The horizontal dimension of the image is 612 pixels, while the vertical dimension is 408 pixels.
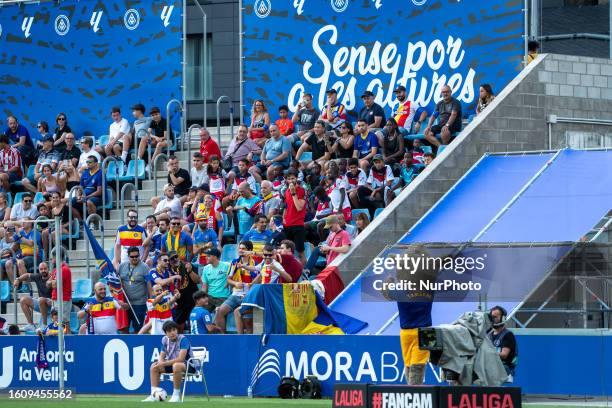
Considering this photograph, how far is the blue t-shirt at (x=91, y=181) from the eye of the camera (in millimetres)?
28031

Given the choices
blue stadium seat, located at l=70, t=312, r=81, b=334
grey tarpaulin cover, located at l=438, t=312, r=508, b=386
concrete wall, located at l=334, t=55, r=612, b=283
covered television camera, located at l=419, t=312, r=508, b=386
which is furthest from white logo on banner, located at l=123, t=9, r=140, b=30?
grey tarpaulin cover, located at l=438, t=312, r=508, b=386

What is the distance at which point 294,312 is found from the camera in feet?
72.9

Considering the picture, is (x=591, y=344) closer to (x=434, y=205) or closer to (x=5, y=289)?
(x=434, y=205)

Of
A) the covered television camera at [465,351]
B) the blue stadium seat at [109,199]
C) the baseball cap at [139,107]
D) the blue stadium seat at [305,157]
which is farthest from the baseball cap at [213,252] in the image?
the covered television camera at [465,351]

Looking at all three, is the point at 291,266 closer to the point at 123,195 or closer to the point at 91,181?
the point at 123,195

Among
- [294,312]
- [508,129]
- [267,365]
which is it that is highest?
[508,129]

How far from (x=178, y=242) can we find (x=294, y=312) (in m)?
3.34

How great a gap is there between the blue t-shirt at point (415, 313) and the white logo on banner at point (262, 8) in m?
14.0

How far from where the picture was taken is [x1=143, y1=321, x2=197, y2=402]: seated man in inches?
817

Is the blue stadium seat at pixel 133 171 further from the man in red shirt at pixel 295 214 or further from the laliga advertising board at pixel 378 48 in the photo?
the man in red shirt at pixel 295 214

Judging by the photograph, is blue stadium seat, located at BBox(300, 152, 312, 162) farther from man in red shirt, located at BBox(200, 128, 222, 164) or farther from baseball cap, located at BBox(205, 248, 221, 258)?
baseball cap, located at BBox(205, 248, 221, 258)

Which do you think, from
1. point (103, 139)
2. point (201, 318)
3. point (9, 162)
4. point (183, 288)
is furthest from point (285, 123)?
point (201, 318)

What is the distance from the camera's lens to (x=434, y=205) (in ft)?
80.9

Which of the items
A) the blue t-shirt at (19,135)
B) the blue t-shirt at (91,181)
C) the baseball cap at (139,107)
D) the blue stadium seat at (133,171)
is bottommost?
the blue t-shirt at (91,181)
